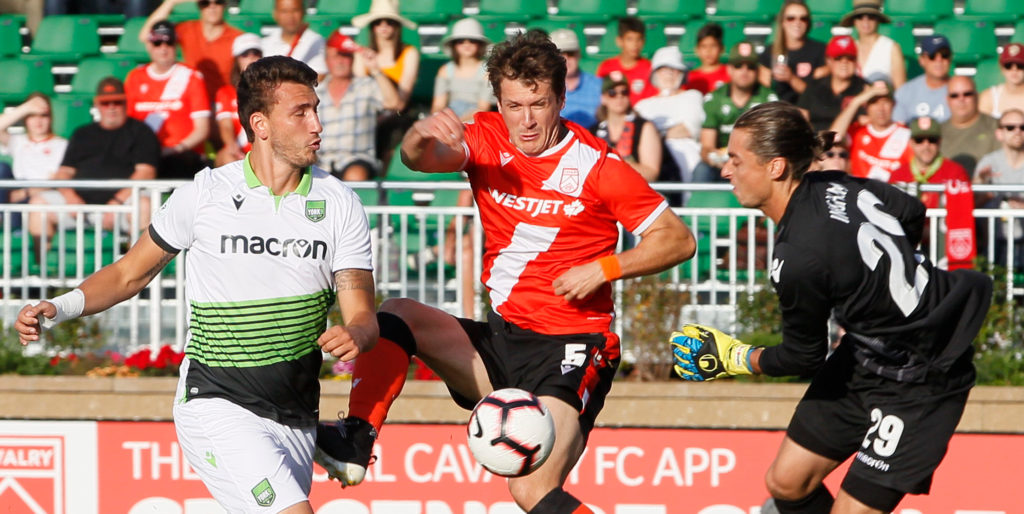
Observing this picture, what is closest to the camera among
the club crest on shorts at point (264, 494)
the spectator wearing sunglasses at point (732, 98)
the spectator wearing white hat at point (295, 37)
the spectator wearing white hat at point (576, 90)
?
the club crest on shorts at point (264, 494)

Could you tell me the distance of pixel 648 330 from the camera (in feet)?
26.5

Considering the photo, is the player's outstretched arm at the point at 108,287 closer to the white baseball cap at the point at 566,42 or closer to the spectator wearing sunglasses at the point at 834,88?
the white baseball cap at the point at 566,42

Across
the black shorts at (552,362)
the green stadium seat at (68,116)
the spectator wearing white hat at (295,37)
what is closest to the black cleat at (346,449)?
the black shorts at (552,362)

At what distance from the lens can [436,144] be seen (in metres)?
5.43

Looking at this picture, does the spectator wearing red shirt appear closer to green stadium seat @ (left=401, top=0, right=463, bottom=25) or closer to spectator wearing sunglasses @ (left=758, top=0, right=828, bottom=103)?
spectator wearing sunglasses @ (left=758, top=0, right=828, bottom=103)

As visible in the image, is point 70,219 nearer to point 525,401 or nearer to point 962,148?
point 525,401

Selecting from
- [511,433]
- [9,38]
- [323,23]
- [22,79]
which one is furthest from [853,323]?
[9,38]

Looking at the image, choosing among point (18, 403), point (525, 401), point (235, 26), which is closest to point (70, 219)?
point (18, 403)

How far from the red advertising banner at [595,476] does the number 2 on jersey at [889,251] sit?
2.49 meters

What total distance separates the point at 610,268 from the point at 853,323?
1.04m

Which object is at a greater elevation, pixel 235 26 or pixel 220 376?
pixel 235 26

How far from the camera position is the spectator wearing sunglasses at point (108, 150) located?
9617 mm

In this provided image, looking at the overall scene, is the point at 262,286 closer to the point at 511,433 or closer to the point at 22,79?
the point at 511,433

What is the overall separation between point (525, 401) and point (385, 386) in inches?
25.0
